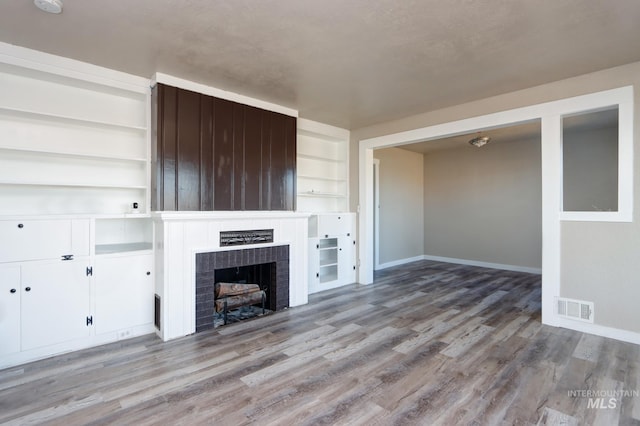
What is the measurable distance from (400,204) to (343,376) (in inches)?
209

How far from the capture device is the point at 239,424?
1951 mm

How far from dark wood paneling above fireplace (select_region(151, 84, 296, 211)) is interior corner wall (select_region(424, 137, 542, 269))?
15.2 feet

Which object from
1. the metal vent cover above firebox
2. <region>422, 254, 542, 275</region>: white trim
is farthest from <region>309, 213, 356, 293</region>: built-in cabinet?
<region>422, 254, 542, 275</region>: white trim

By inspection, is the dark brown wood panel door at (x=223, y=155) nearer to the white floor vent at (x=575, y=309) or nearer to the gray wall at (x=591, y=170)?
the white floor vent at (x=575, y=309)

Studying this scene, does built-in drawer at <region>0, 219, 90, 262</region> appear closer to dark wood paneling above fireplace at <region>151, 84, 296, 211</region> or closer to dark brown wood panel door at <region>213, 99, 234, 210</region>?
dark wood paneling above fireplace at <region>151, 84, 296, 211</region>

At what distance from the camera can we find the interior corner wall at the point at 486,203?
6.37 meters

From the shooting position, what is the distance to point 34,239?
2.75 meters

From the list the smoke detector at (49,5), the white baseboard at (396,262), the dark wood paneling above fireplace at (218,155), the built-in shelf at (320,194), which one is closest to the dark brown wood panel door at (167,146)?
the dark wood paneling above fireplace at (218,155)

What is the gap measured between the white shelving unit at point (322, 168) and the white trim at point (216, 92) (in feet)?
2.48

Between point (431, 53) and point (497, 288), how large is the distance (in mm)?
3987

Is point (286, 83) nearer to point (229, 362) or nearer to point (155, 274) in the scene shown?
point (155, 274)

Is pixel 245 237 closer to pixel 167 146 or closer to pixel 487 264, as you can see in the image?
pixel 167 146

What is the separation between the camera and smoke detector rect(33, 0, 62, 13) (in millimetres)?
2168

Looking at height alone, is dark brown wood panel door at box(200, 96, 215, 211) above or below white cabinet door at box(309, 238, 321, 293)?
above
